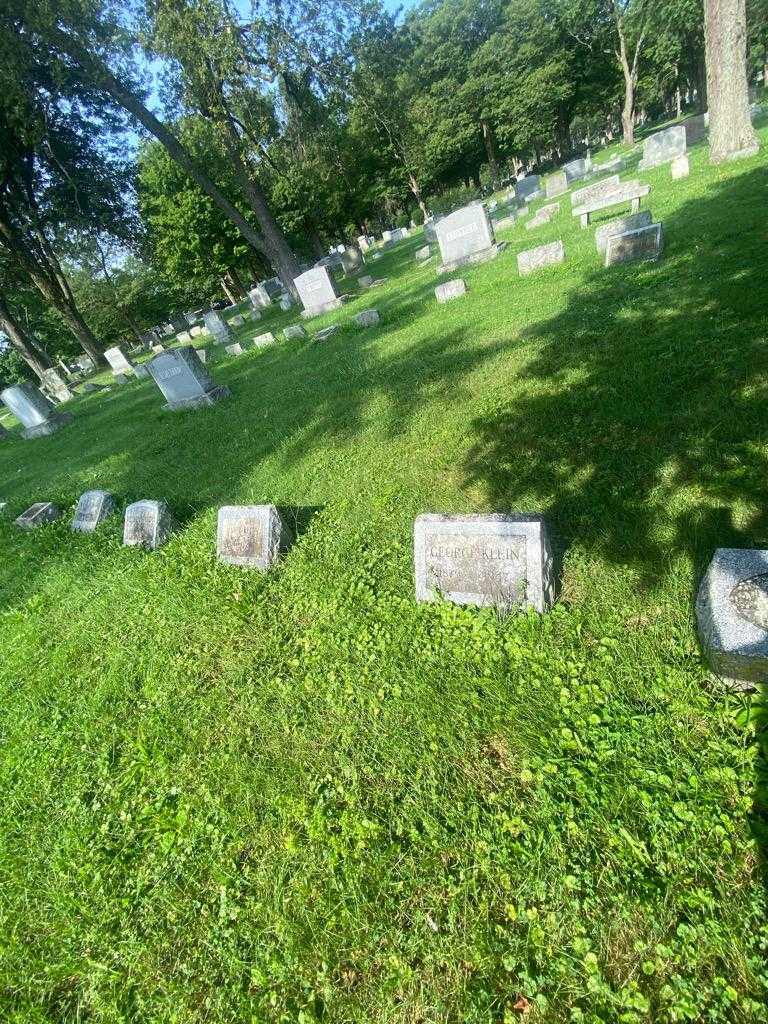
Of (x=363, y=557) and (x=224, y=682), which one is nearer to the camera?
(x=224, y=682)

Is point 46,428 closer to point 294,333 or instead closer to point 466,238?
point 294,333

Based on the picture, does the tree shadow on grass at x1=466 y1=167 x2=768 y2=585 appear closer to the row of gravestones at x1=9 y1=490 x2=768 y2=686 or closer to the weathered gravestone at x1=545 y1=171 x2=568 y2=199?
the row of gravestones at x1=9 y1=490 x2=768 y2=686

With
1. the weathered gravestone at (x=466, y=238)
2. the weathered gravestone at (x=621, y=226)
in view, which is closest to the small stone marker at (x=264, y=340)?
the weathered gravestone at (x=466, y=238)

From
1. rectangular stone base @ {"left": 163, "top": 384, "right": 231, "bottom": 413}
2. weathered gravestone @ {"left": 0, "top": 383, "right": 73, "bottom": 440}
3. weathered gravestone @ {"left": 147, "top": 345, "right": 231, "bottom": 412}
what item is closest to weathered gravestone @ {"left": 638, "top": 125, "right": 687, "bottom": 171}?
rectangular stone base @ {"left": 163, "top": 384, "right": 231, "bottom": 413}

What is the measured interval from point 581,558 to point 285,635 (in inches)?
87.7

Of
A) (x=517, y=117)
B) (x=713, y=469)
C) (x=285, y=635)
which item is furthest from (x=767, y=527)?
(x=517, y=117)

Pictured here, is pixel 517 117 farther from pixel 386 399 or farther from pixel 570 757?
pixel 570 757

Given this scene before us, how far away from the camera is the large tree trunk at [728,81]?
401 inches

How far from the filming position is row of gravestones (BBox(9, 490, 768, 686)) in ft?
6.57

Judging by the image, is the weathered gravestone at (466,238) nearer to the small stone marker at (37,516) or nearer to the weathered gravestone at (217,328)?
the weathered gravestone at (217,328)

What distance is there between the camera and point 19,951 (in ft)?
7.23

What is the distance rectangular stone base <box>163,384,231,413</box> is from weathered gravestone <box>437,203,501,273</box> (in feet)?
23.9

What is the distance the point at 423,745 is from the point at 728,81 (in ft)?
52.7

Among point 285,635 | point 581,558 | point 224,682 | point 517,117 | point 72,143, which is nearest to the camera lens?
point 581,558
